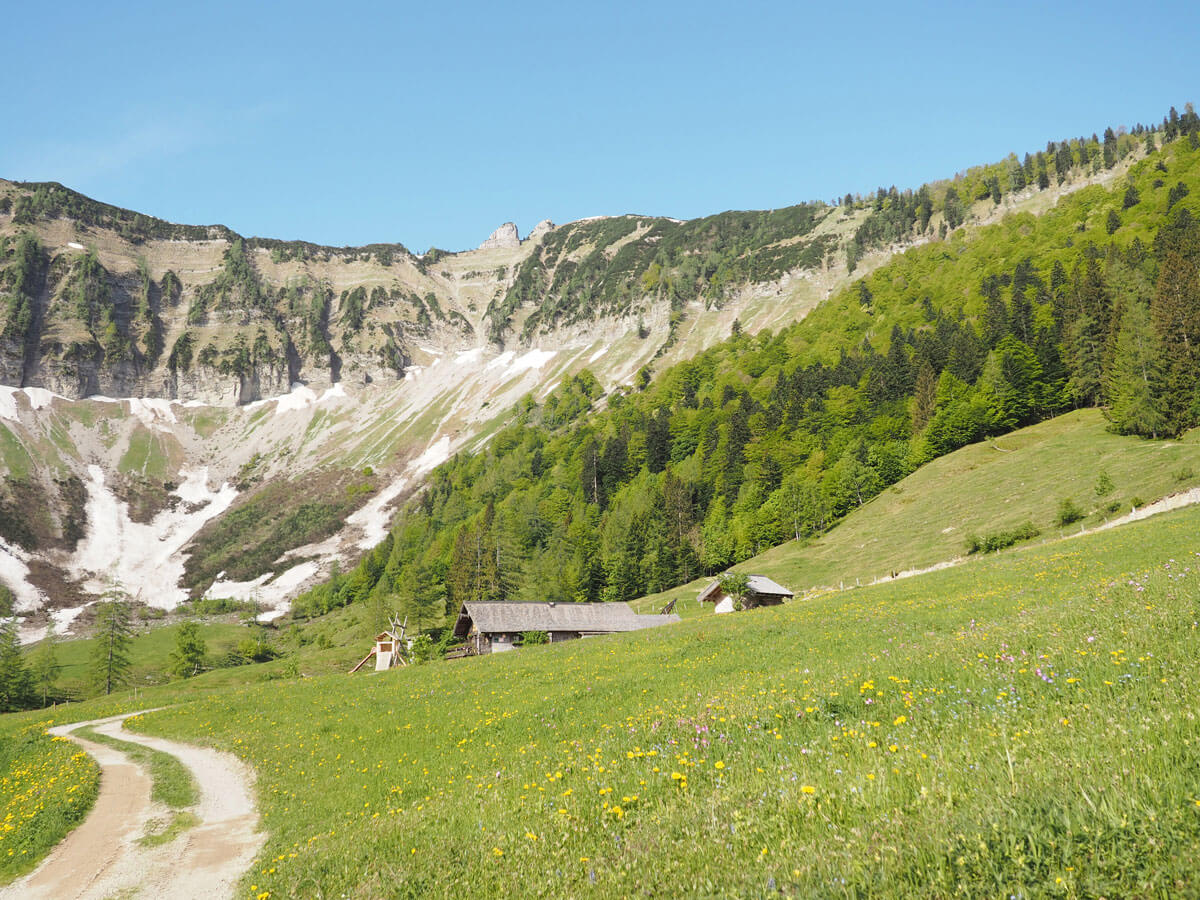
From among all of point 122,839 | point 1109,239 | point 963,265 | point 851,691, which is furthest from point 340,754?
point 963,265

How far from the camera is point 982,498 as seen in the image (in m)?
74.8

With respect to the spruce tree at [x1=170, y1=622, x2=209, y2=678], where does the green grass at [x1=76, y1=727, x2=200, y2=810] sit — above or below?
above

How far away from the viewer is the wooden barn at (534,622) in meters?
63.2

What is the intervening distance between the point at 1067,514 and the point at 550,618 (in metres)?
49.5

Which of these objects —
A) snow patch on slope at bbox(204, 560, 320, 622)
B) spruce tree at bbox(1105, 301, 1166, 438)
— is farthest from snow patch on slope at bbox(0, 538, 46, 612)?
spruce tree at bbox(1105, 301, 1166, 438)

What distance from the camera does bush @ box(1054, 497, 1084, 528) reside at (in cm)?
5562

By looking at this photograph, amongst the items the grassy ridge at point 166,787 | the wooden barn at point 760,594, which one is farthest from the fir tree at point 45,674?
the wooden barn at point 760,594

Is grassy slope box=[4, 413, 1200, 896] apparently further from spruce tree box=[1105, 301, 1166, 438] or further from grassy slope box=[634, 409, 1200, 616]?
spruce tree box=[1105, 301, 1166, 438]

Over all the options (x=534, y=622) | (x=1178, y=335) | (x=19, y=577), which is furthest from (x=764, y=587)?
(x=19, y=577)

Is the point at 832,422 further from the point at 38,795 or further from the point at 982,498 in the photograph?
the point at 38,795

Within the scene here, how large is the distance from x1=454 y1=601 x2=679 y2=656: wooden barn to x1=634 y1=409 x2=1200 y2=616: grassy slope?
365 inches

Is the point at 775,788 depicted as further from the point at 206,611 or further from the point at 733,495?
the point at 206,611

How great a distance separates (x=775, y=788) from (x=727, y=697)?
724cm

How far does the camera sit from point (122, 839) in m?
15.6
